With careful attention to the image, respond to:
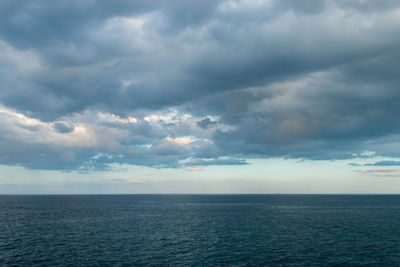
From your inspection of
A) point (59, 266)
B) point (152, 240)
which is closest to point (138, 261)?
point (59, 266)

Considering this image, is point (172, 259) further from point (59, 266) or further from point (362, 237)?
point (362, 237)

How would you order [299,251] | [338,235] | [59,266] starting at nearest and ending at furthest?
[59,266] → [299,251] → [338,235]

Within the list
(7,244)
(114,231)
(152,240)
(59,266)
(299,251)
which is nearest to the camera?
(59,266)

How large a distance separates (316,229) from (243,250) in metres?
36.5

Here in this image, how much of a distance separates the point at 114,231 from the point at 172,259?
36899mm

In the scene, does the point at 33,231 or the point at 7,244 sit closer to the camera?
the point at 7,244

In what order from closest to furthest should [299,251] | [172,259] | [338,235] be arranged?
[172,259]
[299,251]
[338,235]

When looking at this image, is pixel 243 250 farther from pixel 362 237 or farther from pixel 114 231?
pixel 114 231

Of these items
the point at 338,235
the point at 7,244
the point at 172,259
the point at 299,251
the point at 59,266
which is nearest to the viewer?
the point at 59,266

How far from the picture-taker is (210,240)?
70.7 m

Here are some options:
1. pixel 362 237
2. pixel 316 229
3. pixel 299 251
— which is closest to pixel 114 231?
pixel 299 251

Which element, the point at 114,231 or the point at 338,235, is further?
the point at 114,231

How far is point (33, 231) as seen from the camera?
85000 millimetres

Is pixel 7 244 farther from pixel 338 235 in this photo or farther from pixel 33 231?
pixel 338 235
